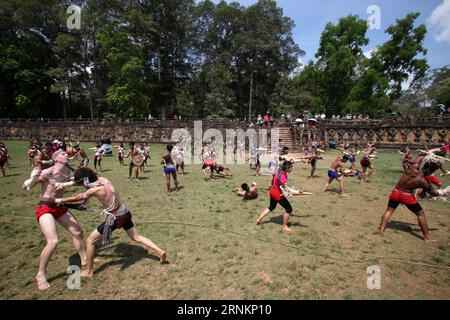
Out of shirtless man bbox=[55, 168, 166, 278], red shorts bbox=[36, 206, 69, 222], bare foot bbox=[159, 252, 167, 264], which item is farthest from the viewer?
bare foot bbox=[159, 252, 167, 264]

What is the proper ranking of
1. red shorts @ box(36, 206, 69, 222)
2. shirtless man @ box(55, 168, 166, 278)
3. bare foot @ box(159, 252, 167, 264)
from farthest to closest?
bare foot @ box(159, 252, 167, 264), red shorts @ box(36, 206, 69, 222), shirtless man @ box(55, 168, 166, 278)

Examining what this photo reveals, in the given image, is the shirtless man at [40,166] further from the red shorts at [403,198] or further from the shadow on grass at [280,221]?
the red shorts at [403,198]

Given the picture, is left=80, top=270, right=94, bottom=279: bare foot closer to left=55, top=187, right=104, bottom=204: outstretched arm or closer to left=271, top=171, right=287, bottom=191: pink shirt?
left=55, top=187, right=104, bottom=204: outstretched arm

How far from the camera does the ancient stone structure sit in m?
24.8

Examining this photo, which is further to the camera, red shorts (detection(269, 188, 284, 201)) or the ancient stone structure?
the ancient stone structure

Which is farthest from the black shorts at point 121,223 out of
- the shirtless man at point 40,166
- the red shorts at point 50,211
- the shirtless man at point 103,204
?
the shirtless man at point 40,166

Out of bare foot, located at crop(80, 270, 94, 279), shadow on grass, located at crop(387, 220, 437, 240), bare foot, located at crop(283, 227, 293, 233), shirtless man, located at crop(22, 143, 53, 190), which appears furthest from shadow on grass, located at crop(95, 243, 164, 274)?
shadow on grass, located at crop(387, 220, 437, 240)

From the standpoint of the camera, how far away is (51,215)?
507 cm

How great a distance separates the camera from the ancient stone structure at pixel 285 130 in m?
24.8

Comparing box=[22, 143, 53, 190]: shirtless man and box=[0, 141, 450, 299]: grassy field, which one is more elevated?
box=[22, 143, 53, 190]: shirtless man

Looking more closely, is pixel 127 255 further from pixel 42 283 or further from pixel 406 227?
pixel 406 227

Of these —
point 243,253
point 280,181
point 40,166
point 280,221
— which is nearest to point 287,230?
point 280,221

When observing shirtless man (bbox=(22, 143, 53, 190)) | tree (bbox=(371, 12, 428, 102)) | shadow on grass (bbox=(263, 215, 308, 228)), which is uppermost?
tree (bbox=(371, 12, 428, 102))
